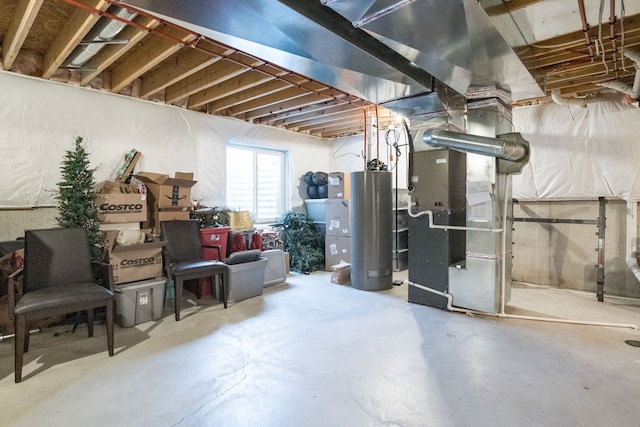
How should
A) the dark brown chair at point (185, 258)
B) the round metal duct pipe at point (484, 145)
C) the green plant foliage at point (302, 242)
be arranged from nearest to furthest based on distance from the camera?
the round metal duct pipe at point (484, 145)
the dark brown chair at point (185, 258)
the green plant foliage at point (302, 242)

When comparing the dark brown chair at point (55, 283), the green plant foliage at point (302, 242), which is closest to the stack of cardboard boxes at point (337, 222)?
the green plant foliage at point (302, 242)

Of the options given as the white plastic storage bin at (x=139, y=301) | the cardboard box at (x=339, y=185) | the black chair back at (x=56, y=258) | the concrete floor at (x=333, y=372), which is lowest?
the concrete floor at (x=333, y=372)

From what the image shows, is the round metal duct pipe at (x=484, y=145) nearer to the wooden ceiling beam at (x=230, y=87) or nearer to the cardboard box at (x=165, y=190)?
the wooden ceiling beam at (x=230, y=87)

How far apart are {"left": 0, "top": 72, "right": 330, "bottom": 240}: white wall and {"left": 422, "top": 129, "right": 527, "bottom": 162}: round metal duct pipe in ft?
10.5

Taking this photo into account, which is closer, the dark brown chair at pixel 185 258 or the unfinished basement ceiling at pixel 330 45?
the unfinished basement ceiling at pixel 330 45

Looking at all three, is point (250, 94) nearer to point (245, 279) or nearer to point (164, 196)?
point (164, 196)

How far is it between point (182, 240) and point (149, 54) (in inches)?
74.3

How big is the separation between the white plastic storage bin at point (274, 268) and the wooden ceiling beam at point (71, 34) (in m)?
2.87

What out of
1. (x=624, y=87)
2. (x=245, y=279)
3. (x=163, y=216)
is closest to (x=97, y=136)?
(x=163, y=216)

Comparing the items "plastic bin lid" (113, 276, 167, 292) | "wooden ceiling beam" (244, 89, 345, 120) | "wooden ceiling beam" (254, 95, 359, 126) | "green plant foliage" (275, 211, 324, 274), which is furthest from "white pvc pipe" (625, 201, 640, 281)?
"plastic bin lid" (113, 276, 167, 292)

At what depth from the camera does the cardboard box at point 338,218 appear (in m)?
5.27

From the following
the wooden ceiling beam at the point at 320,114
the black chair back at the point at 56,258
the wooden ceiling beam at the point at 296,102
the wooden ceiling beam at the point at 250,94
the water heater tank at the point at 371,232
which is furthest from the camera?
the wooden ceiling beam at the point at 320,114

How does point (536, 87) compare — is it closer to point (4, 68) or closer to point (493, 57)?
point (493, 57)

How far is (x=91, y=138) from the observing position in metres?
3.76
